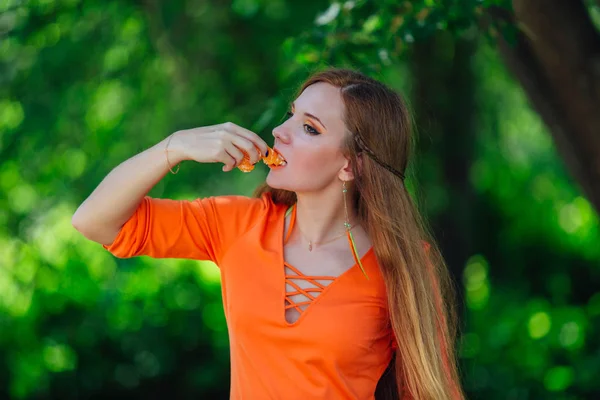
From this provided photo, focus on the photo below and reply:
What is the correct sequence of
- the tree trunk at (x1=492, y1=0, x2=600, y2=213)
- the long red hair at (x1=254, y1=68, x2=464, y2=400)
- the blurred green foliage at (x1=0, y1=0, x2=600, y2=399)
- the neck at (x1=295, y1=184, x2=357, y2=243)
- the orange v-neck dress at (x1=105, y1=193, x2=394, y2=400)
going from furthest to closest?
the blurred green foliage at (x1=0, y1=0, x2=600, y2=399), the tree trunk at (x1=492, y1=0, x2=600, y2=213), the neck at (x1=295, y1=184, x2=357, y2=243), the long red hair at (x1=254, y1=68, x2=464, y2=400), the orange v-neck dress at (x1=105, y1=193, x2=394, y2=400)

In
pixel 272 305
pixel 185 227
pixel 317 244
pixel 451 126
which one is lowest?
pixel 272 305

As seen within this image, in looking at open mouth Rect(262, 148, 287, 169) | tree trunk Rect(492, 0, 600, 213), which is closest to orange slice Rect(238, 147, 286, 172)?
open mouth Rect(262, 148, 287, 169)

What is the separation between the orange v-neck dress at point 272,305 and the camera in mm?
2270

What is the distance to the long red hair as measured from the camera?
2371 millimetres

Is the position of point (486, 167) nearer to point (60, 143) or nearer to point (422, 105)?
point (422, 105)

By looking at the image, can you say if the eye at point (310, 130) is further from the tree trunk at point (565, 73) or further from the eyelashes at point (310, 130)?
the tree trunk at point (565, 73)

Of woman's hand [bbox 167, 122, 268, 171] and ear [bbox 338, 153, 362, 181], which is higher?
woman's hand [bbox 167, 122, 268, 171]

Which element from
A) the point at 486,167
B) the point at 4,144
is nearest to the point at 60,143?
the point at 4,144

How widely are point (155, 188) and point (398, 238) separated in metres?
3.16

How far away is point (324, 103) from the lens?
7.97 ft

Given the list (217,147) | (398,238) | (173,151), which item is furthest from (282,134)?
(398,238)

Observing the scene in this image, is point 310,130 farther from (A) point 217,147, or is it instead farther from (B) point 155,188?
(B) point 155,188

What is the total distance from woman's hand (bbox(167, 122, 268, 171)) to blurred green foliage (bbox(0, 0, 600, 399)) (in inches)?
38.3

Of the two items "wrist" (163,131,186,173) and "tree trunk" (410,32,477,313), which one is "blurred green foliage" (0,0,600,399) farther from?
"wrist" (163,131,186,173)
